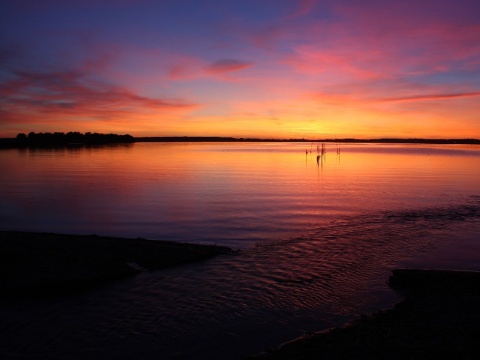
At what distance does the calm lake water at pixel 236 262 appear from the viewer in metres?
10.1

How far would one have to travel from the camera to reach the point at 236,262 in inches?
629

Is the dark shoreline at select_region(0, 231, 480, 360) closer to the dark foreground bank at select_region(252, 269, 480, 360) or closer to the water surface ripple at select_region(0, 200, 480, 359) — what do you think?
the dark foreground bank at select_region(252, 269, 480, 360)

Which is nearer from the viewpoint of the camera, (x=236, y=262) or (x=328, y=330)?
(x=328, y=330)

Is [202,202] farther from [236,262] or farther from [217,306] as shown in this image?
[217,306]

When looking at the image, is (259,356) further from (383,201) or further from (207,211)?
(383,201)

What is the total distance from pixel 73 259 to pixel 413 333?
452 inches

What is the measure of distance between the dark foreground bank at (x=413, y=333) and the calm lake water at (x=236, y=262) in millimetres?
887

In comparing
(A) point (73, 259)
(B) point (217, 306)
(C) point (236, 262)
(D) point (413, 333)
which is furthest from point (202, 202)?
(D) point (413, 333)

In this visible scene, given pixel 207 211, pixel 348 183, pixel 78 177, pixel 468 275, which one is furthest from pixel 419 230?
pixel 78 177

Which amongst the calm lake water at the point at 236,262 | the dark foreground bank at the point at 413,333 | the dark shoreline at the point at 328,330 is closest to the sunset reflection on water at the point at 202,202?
the calm lake water at the point at 236,262

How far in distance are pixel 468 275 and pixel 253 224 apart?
1245cm

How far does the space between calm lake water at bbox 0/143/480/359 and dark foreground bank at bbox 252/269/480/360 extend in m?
0.89

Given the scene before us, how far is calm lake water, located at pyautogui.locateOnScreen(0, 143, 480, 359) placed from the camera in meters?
10.1

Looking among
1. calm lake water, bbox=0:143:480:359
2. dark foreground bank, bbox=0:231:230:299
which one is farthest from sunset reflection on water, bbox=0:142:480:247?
dark foreground bank, bbox=0:231:230:299
